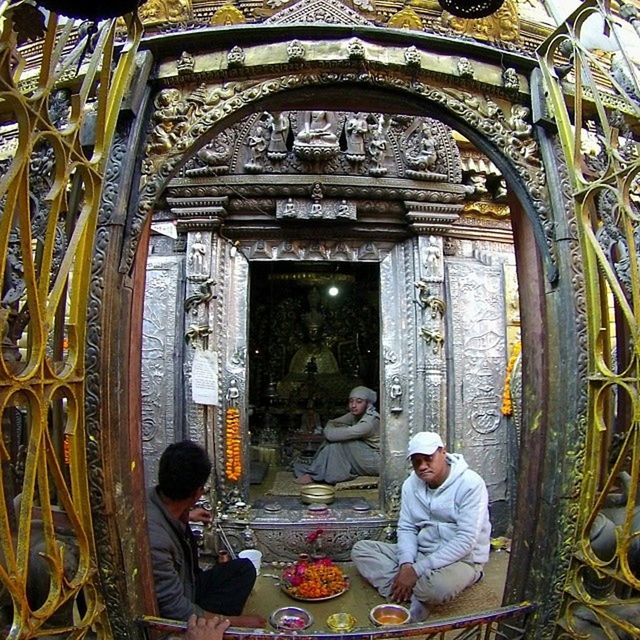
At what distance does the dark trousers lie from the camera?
3.27 metres

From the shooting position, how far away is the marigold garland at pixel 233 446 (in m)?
5.35

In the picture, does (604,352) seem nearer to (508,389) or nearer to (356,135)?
(508,389)

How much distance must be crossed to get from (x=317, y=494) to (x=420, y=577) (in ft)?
7.58

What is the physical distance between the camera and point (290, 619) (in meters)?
3.52

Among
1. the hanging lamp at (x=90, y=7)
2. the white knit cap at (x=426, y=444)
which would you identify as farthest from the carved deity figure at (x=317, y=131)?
the hanging lamp at (x=90, y=7)

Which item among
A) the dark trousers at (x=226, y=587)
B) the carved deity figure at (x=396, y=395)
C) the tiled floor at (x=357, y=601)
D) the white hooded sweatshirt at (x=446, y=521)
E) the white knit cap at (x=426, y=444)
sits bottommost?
the tiled floor at (x=357, y=601)

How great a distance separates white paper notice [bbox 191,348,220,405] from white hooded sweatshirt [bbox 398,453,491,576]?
2.39m

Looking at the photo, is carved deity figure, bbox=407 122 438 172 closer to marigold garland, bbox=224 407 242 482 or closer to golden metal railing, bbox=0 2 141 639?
marigold garland, bbox=224 407 242 482

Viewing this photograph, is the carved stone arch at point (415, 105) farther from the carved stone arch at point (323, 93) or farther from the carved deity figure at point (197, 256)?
the carved deity figure at point (197, 256)

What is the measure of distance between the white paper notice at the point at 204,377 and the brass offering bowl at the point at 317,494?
1.64 m

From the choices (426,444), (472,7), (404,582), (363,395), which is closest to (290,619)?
(404,582)

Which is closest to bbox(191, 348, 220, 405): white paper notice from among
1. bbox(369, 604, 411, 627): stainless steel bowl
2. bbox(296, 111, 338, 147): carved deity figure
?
bbox(296, 111, 338, 147): carved deity figure

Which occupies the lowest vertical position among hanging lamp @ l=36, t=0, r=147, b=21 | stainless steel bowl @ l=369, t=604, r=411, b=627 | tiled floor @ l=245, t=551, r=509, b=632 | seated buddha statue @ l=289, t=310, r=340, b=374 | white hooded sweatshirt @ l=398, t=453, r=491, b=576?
tiled floor @ l=245, t=551, r=509, b=632

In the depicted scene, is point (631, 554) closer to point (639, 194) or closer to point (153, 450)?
point (639, 194)
